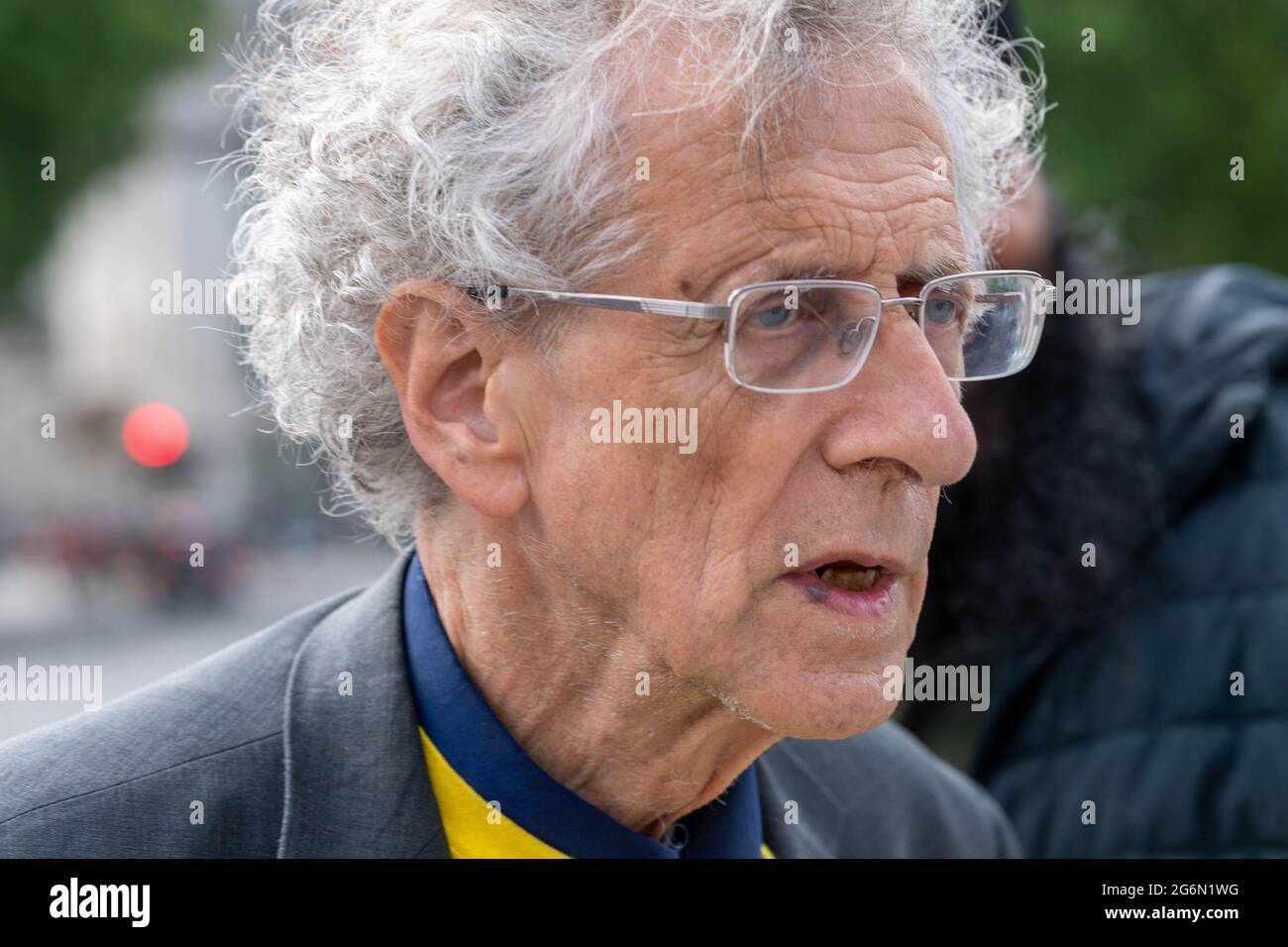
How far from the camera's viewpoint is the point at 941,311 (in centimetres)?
189

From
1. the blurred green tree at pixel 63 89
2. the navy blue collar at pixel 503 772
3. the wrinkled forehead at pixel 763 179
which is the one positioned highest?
the blurred green tree at pixel 63 89

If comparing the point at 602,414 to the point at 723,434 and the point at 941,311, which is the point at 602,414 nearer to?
the point at 723,434

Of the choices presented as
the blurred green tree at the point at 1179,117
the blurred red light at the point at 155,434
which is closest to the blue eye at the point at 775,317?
the blurred green tree at the point at 1179,117

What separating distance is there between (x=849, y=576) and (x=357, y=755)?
0.70 m

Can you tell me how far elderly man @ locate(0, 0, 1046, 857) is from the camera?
5.78 feet

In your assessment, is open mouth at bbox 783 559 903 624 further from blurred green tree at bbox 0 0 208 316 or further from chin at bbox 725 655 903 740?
blurred green tree at bbox 0 0 208 316

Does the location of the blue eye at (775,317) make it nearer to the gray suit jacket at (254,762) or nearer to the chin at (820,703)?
the chin at (820,703)

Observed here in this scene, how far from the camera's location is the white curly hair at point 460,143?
1781 mm

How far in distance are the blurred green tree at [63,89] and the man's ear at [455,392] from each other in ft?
46.5

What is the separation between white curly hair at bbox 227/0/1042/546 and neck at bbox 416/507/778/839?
224 millimetres

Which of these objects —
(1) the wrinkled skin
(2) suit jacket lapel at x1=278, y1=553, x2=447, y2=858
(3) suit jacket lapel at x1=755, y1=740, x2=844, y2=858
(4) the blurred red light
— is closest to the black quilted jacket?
(3) suit jacket lapel at x1=755, y1=740, x2=844, y2=858

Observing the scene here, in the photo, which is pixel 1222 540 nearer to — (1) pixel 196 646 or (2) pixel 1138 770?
(2) pixel 1138 770
